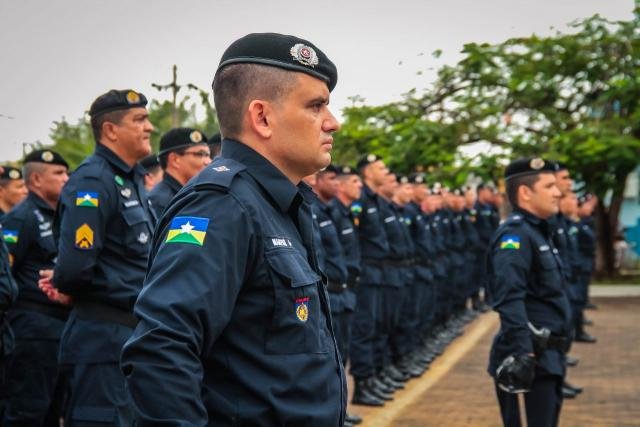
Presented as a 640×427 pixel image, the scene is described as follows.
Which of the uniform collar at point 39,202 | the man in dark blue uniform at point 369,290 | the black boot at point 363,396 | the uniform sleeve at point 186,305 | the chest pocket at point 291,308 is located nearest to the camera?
the uniform sleeve at point 186,305

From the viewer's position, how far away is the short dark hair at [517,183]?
227 inches

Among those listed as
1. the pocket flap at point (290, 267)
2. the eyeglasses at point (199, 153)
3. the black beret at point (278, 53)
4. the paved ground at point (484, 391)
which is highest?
the black beret at point (278, 53)

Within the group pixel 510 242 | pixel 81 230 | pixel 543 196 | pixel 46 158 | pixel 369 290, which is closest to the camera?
pixel 81 230

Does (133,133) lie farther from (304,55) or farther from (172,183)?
(304,55)

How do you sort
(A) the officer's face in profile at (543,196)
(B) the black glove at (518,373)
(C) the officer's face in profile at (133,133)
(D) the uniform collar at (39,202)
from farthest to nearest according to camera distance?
(D) the uniform collar at (39,202), (A) the officer's face in profile at (543,196), (B) the black glove at (518,373), (C) the officer's face in profile at (133,133)

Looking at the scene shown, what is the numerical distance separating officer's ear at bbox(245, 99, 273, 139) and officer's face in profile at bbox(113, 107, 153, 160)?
250 centimetres

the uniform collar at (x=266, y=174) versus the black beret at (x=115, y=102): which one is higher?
the black beret at (x=115, y=102)

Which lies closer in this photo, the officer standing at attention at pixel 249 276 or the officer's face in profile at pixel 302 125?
the officer standing at attention at pixel 249 276

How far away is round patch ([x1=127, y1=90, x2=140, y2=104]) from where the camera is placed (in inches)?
187

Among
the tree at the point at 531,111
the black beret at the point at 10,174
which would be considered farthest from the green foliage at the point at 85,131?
the black beret at the point at 10,174

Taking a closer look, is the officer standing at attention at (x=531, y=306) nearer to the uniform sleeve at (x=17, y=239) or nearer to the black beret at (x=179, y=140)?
the black beret at (x=179, y=140)

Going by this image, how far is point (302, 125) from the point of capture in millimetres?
2357

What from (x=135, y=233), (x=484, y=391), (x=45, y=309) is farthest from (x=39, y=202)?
(x=484, y=391)

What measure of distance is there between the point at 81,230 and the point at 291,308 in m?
2.37
